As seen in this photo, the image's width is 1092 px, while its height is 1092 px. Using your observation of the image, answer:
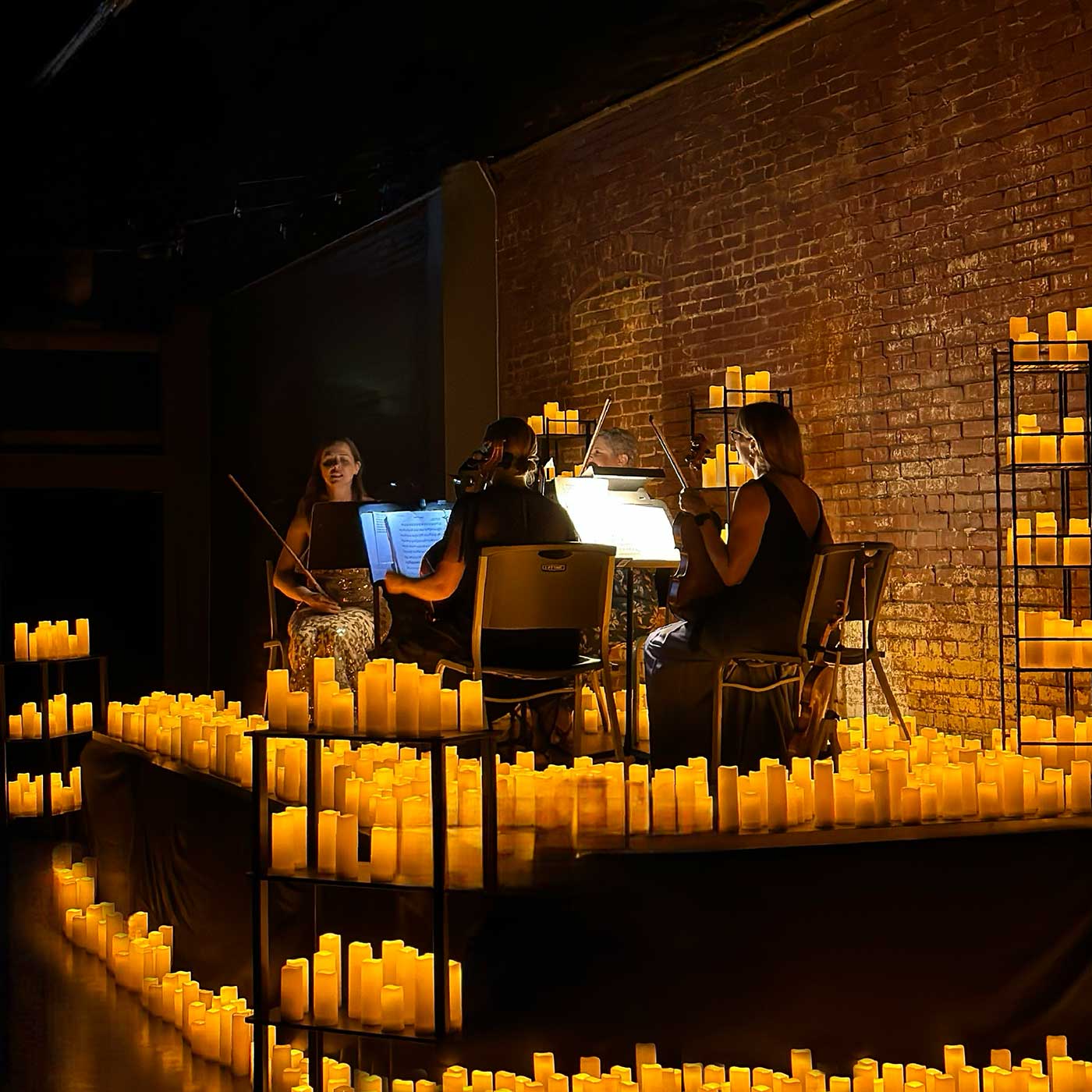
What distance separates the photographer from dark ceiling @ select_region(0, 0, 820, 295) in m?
6.39

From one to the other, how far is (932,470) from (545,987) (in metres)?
3.65

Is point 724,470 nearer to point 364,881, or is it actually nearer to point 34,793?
point 34,793

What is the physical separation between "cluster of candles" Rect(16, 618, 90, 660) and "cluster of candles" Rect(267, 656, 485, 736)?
3.40 meters

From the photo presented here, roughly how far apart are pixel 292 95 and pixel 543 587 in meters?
3.53

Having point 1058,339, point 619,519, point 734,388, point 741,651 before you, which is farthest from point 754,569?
point 734,388

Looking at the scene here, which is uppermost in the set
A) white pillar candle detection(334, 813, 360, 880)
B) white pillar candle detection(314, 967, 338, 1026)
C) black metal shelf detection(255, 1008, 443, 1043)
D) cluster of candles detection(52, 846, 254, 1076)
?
white pillar candle detection(334, 813, 360, 880)

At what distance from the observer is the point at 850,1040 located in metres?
3.22

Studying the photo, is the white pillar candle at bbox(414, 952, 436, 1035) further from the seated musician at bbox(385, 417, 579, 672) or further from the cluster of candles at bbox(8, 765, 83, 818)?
the cluster of candles at bbox(8, 765, 83, 818)

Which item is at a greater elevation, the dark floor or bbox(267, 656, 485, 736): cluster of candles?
bbox(267, 656, 485, 736): cluster of candles

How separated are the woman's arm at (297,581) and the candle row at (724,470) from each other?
1.75m

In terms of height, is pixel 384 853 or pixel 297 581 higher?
pixel 297 581

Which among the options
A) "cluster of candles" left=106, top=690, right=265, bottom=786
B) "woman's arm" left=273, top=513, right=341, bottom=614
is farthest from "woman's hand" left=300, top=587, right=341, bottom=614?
"cluster of candles" left=106, top=690, right=265, bottom=786

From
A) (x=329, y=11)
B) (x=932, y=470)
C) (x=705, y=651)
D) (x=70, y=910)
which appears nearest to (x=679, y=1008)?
(x=705, y=651)

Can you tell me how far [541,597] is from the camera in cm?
467
